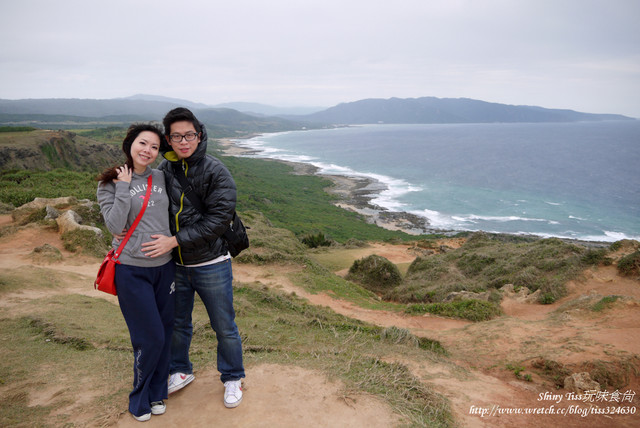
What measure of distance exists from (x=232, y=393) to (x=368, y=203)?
42.3 metres

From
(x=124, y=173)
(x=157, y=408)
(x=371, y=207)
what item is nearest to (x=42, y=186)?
(x=124, y=173)

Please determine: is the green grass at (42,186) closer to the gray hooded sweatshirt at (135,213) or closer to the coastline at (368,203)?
the gray hooded sweatshirt at (135,213)

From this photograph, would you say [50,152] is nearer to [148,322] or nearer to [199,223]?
[148,322]

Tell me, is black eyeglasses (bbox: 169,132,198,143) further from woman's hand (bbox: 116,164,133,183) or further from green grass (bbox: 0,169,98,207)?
green grass (bbox: 0,169,98,207)

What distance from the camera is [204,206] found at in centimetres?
314

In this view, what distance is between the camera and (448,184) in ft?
181

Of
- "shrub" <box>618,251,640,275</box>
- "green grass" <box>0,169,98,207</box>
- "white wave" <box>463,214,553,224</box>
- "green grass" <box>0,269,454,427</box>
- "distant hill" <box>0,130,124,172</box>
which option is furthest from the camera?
"white wave" <box>463,214,553,224</box>

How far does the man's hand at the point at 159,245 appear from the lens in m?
2.90

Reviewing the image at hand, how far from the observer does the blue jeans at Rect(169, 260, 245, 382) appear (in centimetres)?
320

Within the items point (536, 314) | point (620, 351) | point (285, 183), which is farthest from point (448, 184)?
point (620, 351)

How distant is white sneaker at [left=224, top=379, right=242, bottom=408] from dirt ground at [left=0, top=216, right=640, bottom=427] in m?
0.06

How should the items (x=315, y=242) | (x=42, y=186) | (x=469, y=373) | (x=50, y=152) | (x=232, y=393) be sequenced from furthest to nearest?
(x=50, y=152)
(x=315, y=242)
(x=42, y=186)
(x=469, y=373)
(x=232, y=393)

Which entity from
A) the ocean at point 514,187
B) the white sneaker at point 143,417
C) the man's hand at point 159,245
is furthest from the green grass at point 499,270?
the ocean at point 514,187

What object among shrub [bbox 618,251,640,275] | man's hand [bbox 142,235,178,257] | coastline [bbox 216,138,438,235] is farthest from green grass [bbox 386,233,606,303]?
→ coastline [bbox 216,138,438,235]
